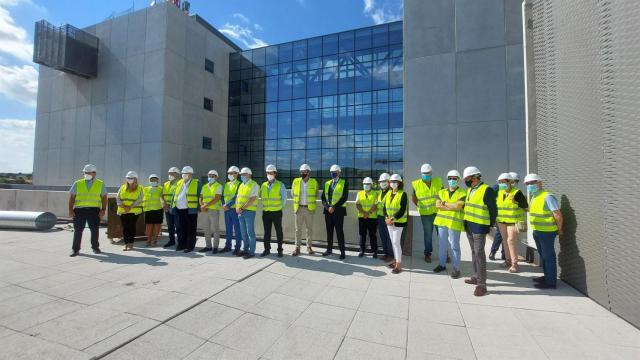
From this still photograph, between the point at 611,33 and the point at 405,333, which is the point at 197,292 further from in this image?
the point at 611,33

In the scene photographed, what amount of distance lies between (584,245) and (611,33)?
3.28m

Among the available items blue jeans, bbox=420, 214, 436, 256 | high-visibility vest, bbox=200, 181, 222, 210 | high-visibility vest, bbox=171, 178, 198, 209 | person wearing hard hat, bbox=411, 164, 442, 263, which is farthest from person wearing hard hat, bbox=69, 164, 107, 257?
blue jeans, bbox=420, 214, 436, 256

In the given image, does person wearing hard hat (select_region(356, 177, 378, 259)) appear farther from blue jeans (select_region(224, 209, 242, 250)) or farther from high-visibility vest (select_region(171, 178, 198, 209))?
high-visibility vest (select_region(171, 178, 198, 209))

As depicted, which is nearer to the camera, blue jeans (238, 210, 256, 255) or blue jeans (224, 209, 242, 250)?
blue jeans (238, 210, 256, 255)

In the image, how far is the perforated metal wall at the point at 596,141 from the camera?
151 inches

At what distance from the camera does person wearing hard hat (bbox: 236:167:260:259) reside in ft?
22.1

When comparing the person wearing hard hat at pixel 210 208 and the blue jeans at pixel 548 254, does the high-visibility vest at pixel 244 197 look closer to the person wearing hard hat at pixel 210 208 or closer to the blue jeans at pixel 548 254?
the person wearing hard hat at pixel 210 208

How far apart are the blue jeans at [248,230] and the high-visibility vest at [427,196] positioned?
3963 mm

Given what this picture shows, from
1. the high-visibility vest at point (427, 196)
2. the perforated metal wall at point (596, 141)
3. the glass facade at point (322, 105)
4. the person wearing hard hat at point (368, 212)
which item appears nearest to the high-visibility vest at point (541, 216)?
the perforated metal wall at point (596, 141)

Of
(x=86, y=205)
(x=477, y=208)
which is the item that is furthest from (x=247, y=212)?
(x=477, y=208)

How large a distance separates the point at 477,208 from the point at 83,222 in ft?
27.9

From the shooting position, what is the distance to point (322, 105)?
27.9 m

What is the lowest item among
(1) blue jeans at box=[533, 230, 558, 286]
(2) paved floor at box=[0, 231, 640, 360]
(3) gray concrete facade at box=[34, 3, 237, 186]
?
(2) paved floor at box=[0, 231, 640, 360]

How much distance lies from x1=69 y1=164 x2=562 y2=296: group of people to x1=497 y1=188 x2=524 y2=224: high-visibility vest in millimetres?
19
